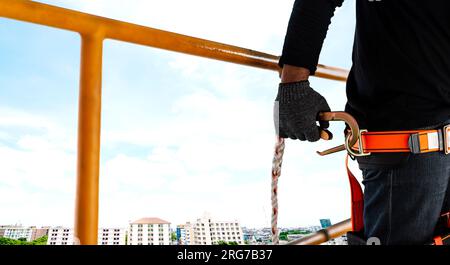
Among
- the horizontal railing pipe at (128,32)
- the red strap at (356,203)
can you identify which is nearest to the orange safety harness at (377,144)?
the red strap at (356,203)

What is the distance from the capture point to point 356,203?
1266 mm

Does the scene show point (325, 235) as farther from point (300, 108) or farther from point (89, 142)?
point (89, 142)

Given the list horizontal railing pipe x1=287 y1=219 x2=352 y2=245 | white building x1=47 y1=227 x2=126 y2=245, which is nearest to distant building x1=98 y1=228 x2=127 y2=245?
white building x1=47 y1=227 x2=126 y2=245

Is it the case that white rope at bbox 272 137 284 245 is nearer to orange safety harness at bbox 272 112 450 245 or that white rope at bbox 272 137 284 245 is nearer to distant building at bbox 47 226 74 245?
orange safety harness at bbox 272 112 450 245

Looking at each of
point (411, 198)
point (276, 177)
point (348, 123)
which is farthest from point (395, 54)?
point (276, 177)

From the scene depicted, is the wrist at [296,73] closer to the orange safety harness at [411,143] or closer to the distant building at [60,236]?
the orange safety harness at [411,143]

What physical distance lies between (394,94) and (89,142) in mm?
860

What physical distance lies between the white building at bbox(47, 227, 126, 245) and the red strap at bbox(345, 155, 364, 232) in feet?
2.25

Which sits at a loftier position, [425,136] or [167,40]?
[167,40]

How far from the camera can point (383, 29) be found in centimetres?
114

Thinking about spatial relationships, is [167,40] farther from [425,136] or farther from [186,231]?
[425,136]

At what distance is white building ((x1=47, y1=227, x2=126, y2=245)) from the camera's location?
118 centimetres
